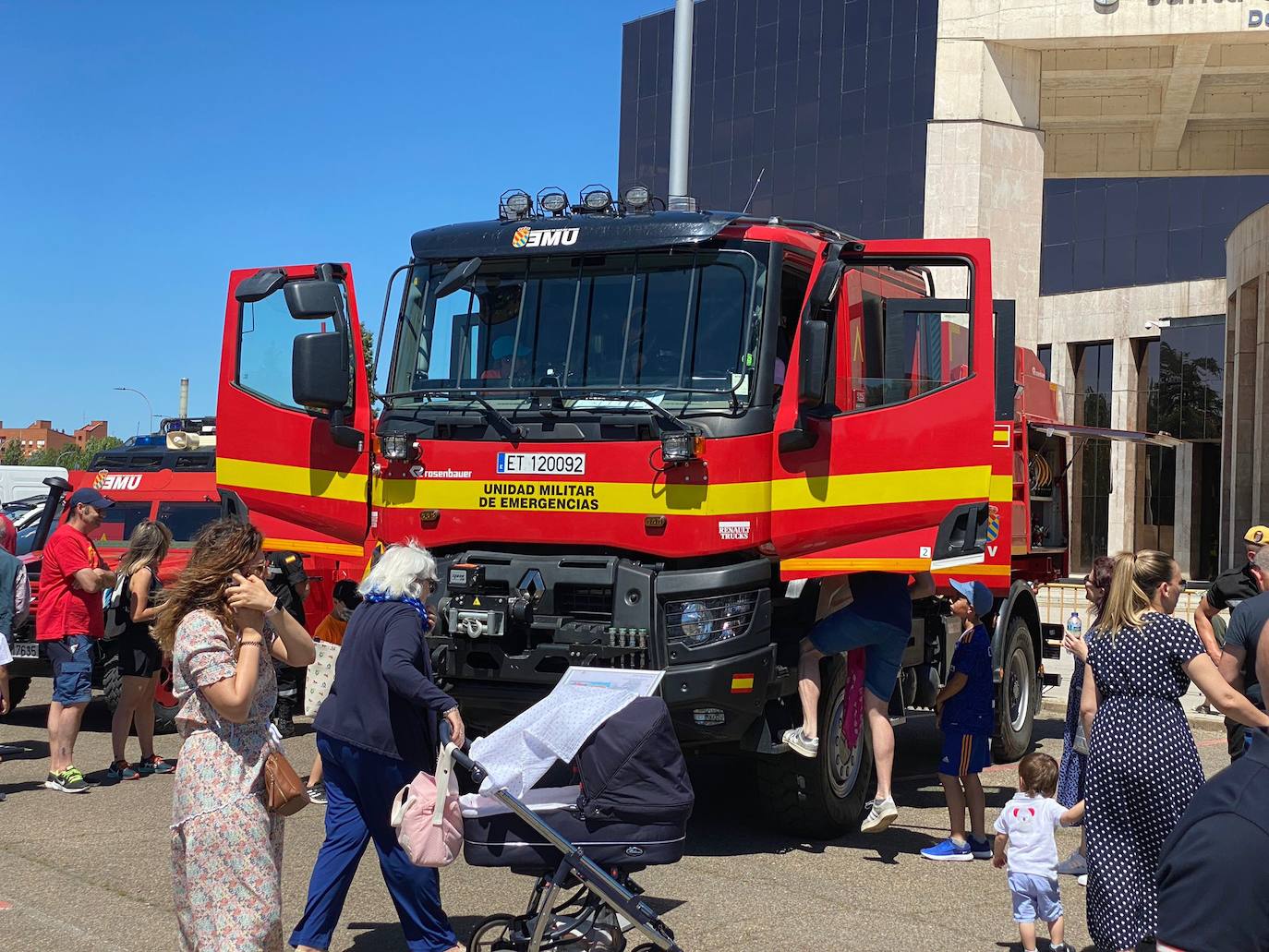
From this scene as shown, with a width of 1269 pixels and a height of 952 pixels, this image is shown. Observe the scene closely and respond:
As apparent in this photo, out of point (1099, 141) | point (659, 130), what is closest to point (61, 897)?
point (1099, 141)

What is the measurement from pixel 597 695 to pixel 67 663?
17.6 ft

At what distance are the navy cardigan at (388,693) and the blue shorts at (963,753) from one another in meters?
3.53

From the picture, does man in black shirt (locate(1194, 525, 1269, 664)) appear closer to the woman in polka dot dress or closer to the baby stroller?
the woman in polka dot dress

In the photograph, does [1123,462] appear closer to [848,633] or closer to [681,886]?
[848,633]

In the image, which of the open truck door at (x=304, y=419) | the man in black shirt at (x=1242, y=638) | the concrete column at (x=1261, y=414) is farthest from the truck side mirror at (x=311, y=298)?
the concrete column at (x=1261, y=414)

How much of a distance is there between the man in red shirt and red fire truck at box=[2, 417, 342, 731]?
41 centimetres

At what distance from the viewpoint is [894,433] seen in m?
7.80

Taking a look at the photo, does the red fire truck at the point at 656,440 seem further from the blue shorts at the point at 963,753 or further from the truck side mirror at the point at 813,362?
the blue shorts at the point at 963,753

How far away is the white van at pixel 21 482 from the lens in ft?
72.5

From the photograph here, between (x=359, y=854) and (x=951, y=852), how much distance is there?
3774mm

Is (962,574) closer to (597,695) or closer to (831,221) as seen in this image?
(597,695)

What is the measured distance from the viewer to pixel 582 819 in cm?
545

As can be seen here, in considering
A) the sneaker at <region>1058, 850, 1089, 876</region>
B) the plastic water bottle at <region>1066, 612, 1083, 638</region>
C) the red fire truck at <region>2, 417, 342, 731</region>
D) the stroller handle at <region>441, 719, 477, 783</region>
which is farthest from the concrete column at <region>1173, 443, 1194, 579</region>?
the stroller handle at <region>441, 719, 477, 783</region>

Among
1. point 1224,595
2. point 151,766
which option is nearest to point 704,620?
point 1224,595
